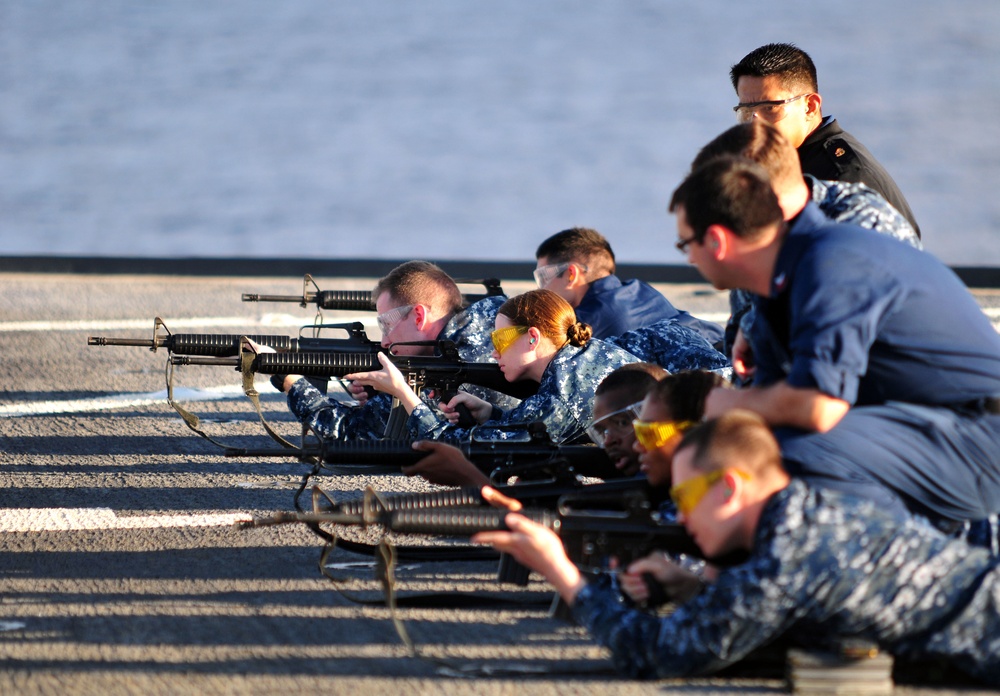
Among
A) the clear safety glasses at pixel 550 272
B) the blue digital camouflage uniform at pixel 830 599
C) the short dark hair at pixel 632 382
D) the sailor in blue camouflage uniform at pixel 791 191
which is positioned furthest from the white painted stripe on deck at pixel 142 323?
the blue digital camouflage uniform at pixel 830 599

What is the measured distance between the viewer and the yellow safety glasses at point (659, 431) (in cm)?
414

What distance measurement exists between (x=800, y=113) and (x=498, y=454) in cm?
205

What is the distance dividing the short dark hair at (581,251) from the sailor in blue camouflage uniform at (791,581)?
9.99 ft

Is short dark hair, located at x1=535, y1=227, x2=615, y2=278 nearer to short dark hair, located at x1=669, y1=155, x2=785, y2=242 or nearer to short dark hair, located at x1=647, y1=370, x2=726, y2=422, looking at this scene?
short dark hair, located at x1=647, y1=370, x2=726, y2=422

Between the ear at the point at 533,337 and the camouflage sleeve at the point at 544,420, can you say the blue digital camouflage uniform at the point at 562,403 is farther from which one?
the ear at the point at 533,337

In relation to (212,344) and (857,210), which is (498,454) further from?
(212,344)

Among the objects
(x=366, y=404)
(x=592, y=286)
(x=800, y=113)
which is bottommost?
(x=366, y=404)

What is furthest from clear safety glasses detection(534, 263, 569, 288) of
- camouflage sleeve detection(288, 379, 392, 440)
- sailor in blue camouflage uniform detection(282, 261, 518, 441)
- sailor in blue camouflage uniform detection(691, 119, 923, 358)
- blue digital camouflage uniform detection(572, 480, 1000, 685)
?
blue digital camouflage uniform detection(572, 480, 1000, 685)

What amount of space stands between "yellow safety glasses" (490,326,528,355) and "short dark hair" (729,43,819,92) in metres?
1.47

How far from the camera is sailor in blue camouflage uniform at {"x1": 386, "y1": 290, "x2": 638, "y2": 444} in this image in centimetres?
523

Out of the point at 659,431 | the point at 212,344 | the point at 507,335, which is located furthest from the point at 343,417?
the point at 659,431

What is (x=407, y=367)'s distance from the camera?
6.03m

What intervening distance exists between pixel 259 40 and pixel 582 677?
2715cm

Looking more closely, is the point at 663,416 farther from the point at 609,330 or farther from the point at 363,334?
the point at 363,334
